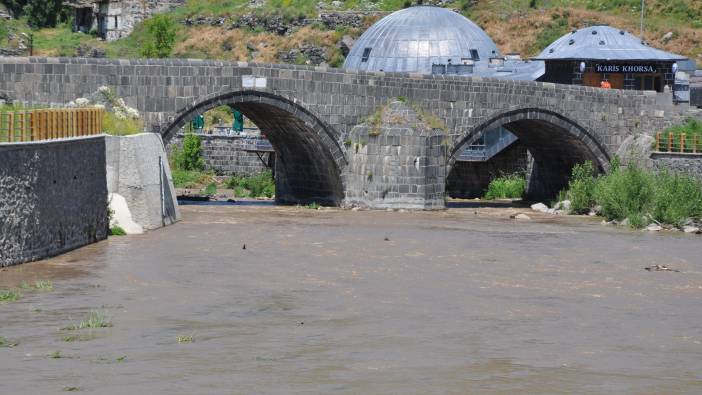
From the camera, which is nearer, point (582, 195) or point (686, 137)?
point (582, 195)

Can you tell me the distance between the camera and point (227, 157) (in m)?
61.2

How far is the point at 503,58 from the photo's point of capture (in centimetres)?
6166

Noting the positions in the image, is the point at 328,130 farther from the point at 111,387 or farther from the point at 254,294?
the point at 111,387

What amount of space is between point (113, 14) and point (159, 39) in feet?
33.7

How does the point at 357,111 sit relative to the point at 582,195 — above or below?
above

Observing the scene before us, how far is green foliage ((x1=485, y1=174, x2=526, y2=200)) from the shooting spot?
53.8 m

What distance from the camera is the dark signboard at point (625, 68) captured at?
5600 cm

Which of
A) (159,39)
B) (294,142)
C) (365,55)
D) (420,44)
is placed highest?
(159,39)

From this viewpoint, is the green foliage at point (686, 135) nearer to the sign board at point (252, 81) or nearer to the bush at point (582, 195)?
the bush at point (582, 195)

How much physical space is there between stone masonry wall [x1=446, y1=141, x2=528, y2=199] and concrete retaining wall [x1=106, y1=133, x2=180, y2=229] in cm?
2017

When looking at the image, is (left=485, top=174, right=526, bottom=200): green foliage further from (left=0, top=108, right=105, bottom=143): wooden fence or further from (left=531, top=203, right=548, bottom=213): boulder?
(left=0, top=108, right=105, bottom=143): wooden fence

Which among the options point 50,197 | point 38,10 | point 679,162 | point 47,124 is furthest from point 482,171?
point 38,10

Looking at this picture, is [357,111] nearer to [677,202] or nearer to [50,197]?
[677,202]

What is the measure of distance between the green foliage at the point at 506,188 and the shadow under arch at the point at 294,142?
9440 millimetres
